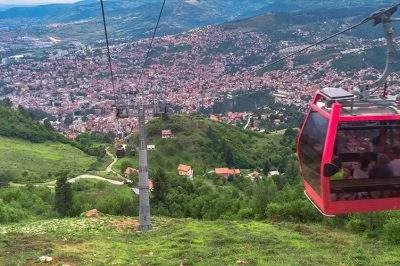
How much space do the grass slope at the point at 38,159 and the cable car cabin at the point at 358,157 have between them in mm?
43103

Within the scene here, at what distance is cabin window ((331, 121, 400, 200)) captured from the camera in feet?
27.8

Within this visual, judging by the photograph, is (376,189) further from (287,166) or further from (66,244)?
(287,166)

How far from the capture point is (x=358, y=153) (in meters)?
8.53

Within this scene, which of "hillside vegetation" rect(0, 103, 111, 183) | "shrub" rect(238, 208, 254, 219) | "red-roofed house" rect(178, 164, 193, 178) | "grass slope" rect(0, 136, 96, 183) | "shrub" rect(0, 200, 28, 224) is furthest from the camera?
"hillside vegetation" rect(0, 103, 111, 183)

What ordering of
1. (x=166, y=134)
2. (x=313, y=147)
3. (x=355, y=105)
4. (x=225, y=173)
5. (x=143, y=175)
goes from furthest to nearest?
1. (x=166, y=134)
2. (x=225, y=173)
3. (x=143, y=175)
4. (x=313, y=147)
5. (x=355, y=105)

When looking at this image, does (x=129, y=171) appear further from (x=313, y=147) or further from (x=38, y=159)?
(x=313, y=147)

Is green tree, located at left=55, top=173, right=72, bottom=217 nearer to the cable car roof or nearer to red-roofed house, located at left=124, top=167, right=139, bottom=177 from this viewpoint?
red-roofed house, located at left=124, top=167, right=139, bottom=177

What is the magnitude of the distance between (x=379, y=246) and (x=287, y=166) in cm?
3976

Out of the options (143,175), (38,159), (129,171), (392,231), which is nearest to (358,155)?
(392,231)

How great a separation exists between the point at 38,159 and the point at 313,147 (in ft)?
177

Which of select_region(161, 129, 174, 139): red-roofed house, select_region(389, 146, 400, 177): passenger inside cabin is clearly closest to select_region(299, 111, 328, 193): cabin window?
select_region(389, 146, 400, 177): passenger inside cabin

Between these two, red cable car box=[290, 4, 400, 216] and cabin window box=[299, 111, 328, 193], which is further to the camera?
cabin window box=[299, 111, 328, 193]

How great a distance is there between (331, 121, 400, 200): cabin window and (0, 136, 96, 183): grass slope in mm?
43197

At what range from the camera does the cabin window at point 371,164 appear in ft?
27.8
